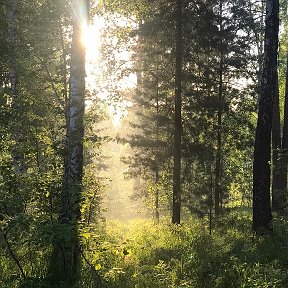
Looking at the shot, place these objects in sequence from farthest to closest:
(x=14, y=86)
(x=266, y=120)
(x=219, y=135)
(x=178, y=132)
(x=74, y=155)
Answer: (x=219, y=135), (x=178, y=132), (x=14, y=86), (x=266, y=120), (x=74, y=155)

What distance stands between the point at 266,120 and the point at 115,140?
5325mm

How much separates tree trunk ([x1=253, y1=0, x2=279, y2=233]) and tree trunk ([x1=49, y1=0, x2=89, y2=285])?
4848mm

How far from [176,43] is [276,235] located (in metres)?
8.27

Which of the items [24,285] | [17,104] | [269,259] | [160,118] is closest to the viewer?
[24,285]

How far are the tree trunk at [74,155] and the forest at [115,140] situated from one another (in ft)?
0.08

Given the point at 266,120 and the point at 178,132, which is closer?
the point at 266,120

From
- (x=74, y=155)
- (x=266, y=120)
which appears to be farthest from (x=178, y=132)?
(x=74, y=155)

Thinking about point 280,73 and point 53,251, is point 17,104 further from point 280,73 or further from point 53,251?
point 280,73

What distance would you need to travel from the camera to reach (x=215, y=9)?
62.5 feet

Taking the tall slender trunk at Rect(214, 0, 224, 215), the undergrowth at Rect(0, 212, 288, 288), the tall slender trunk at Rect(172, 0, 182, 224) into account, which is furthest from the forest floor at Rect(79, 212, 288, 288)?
the tall slender trunk at Rect(214, 0, 224, 215)

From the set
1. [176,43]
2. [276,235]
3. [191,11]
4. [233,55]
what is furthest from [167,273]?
[233,55]

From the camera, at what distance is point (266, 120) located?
32.7 feet

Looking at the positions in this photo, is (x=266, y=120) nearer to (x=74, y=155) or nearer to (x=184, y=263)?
(x=184, y=263)

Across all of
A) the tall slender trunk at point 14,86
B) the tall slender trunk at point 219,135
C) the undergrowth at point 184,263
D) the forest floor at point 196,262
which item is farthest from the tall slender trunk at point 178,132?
the tall slender trunk at point 14,86
